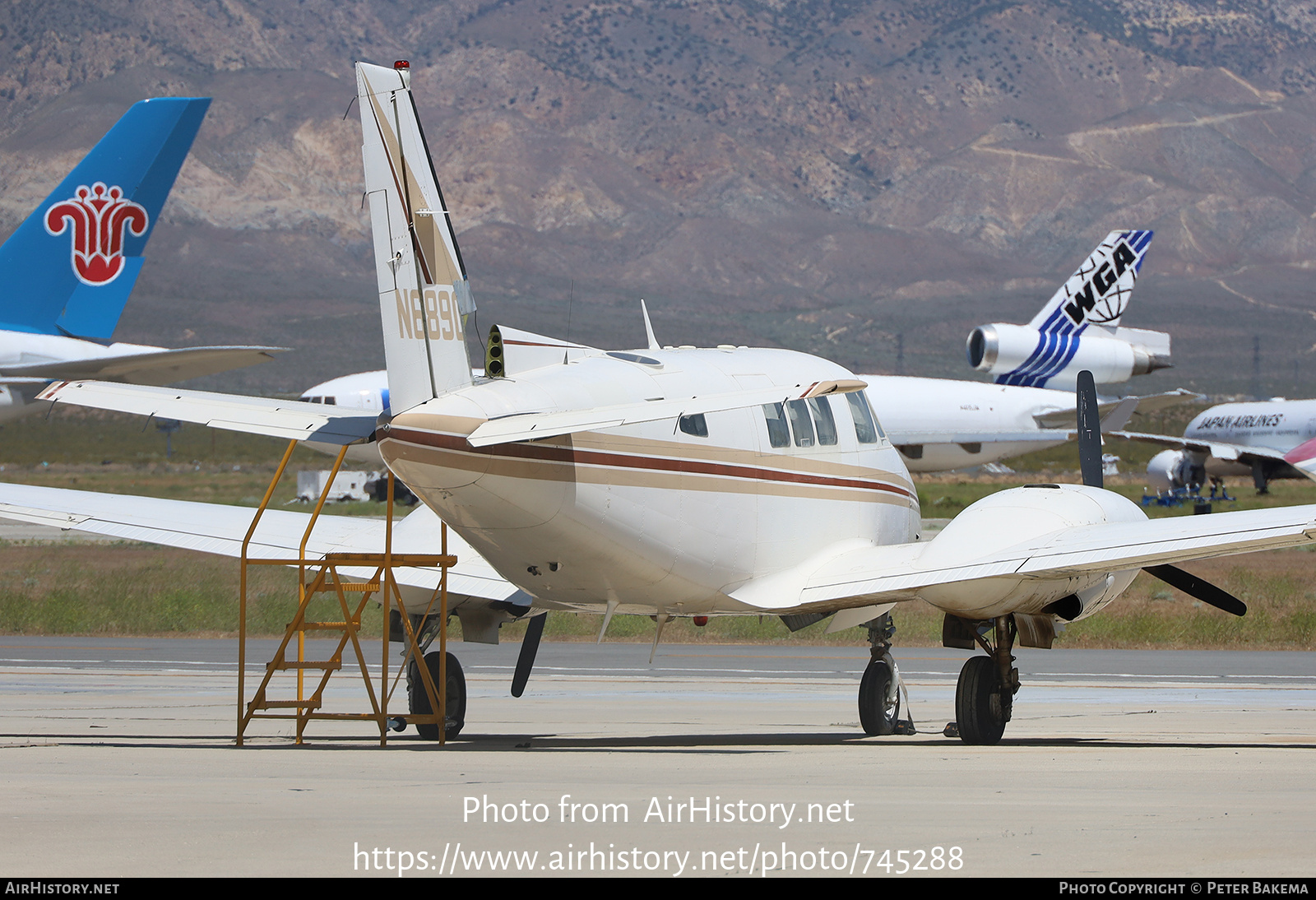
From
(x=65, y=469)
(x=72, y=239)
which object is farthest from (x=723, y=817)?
(x=65, y=469)

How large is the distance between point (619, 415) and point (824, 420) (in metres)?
4.75

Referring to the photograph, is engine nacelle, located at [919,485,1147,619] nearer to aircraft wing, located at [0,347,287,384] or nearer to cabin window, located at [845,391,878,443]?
cabin window, located at [845,391,878,443]

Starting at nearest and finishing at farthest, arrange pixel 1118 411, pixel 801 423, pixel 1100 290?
pixel 801 423 → pixel 1118 411 → pixel 1100 290

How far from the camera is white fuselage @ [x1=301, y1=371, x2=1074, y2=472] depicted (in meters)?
57.2

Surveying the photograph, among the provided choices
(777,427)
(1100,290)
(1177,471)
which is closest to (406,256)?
(777,427)

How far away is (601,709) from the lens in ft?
72.5

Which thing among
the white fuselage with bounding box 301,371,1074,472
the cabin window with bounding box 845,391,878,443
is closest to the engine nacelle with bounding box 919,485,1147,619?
the cabin window with bounding box 845,391,878,443

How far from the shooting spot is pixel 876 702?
1880 cm

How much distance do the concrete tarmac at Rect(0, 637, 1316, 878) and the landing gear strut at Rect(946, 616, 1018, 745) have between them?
53 cm

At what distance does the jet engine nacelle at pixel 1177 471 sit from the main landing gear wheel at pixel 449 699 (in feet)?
251

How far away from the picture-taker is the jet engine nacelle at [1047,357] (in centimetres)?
6644

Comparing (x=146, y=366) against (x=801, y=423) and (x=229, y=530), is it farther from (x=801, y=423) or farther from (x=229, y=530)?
(x=801, y=423)

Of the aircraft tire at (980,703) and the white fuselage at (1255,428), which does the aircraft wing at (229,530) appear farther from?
the white fuselage at (1255,428)
